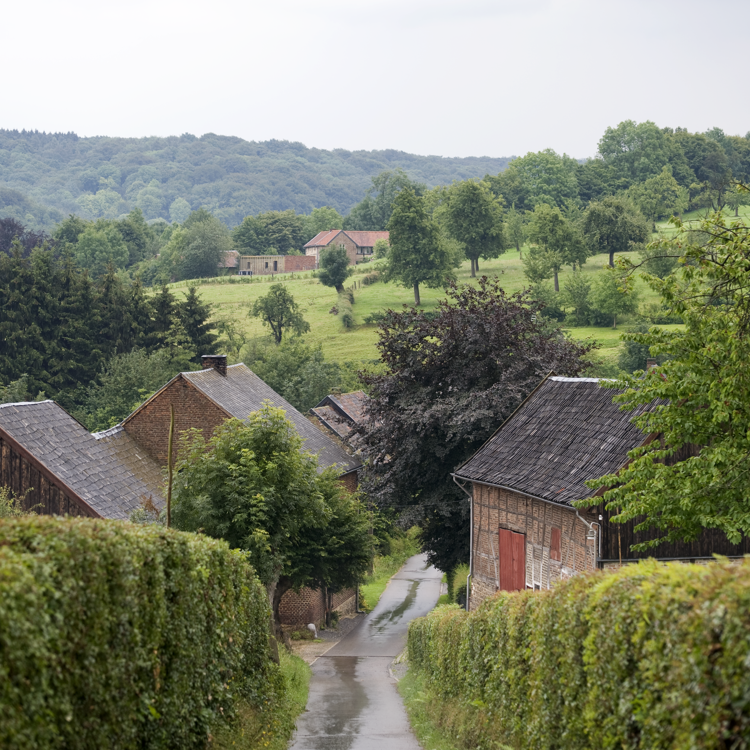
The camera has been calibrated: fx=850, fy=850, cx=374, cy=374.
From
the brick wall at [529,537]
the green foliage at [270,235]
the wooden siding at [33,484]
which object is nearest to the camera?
the brick wall at [529,537]

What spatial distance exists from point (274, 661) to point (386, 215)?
459 feet

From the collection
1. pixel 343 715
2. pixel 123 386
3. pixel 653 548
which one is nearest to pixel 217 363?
pixel 653 548

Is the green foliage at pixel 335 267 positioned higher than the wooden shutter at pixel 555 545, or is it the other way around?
the green foliage at pixel 335 267

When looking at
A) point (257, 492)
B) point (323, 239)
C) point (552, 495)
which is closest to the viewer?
point (552, 495)

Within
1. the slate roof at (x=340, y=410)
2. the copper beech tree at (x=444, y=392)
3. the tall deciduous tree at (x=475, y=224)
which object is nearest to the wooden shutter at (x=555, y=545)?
the copper beech tree at (x=444, y=392)

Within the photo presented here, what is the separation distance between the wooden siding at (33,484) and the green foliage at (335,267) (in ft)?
223

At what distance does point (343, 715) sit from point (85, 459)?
14481mm

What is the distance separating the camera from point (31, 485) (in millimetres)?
24859

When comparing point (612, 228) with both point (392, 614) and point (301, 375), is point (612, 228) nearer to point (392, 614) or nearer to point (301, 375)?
point (301, 375)

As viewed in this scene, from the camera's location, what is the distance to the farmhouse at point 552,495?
19453mm

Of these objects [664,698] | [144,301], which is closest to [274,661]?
[664,698]

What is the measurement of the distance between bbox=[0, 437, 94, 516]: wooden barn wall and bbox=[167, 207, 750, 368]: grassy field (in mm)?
44101

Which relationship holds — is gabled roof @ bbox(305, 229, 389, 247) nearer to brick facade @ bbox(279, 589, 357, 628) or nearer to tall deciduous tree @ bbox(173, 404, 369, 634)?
brick facade @ bbox(279, 589, 357, 628)

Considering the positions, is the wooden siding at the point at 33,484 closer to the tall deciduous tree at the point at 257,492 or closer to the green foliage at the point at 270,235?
the tall deciduous tree at the point at 257,492
